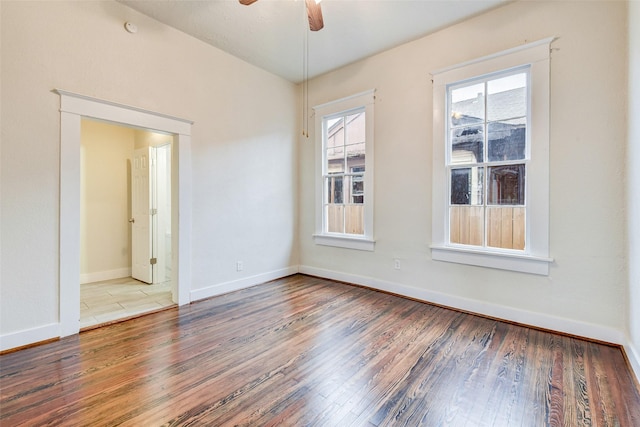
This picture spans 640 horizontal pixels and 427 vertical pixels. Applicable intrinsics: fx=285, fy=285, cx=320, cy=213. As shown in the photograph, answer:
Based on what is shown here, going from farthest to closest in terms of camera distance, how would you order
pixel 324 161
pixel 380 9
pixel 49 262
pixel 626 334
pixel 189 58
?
1. pixel 324 161
2. pixel 189 58
3. pixel 380 9
4. pixel 49 262
5. pixel 626 334

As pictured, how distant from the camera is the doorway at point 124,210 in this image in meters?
4.16

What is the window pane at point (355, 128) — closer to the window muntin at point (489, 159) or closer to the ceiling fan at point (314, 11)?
the window muntin at point (489, 159)

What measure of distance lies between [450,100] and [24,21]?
13.1 feet

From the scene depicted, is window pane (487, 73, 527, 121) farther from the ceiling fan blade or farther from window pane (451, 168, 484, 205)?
the ceiling fan blade

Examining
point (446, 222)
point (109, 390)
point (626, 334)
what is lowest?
point (109, 390)

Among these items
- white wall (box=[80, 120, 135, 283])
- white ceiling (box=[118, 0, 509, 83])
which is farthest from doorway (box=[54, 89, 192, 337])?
white wall (box=[80, 120, 135, 283])

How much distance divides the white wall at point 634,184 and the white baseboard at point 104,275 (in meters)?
5.97

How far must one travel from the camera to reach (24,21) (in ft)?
7.54

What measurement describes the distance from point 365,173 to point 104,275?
4274 mm

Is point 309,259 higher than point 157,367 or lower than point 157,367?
higher

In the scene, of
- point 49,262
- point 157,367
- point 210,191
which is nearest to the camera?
point 157,367

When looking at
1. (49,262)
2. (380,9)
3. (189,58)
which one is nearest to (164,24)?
(189,58)

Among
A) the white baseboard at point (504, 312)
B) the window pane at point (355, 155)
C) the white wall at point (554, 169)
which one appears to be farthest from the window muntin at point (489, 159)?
the window pane at point (355, 155)

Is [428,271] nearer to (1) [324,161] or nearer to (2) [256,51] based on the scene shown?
(1) [324,161]
